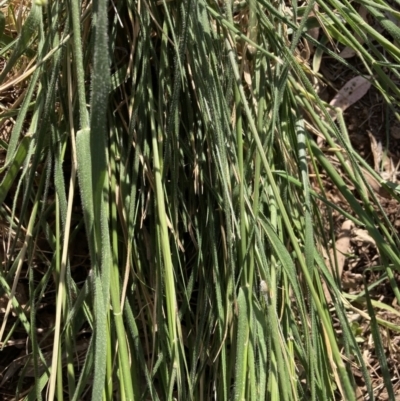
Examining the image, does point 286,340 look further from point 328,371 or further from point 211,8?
point 211,8

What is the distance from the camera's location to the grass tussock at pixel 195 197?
0.77 m

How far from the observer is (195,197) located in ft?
3.01

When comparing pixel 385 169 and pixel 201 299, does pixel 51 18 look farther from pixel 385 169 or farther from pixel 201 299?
pixel 385 169

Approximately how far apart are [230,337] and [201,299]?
8 centimetres

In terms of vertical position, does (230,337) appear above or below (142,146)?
below

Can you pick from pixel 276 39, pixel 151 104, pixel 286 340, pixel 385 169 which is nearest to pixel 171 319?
pixel 286 340

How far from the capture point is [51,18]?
0.81m

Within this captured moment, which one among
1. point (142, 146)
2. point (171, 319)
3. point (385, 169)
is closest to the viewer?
point (171, 319)

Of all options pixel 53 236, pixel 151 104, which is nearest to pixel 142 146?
pixel 151 104

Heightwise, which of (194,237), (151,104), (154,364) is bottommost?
(154,364)

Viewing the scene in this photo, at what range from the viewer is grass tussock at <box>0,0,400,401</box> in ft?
2.53

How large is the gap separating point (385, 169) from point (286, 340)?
19.6 inches

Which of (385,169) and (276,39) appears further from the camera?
(385,169)

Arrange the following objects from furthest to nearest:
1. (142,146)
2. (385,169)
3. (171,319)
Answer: (385,169) → (142,146) → (171,319)
